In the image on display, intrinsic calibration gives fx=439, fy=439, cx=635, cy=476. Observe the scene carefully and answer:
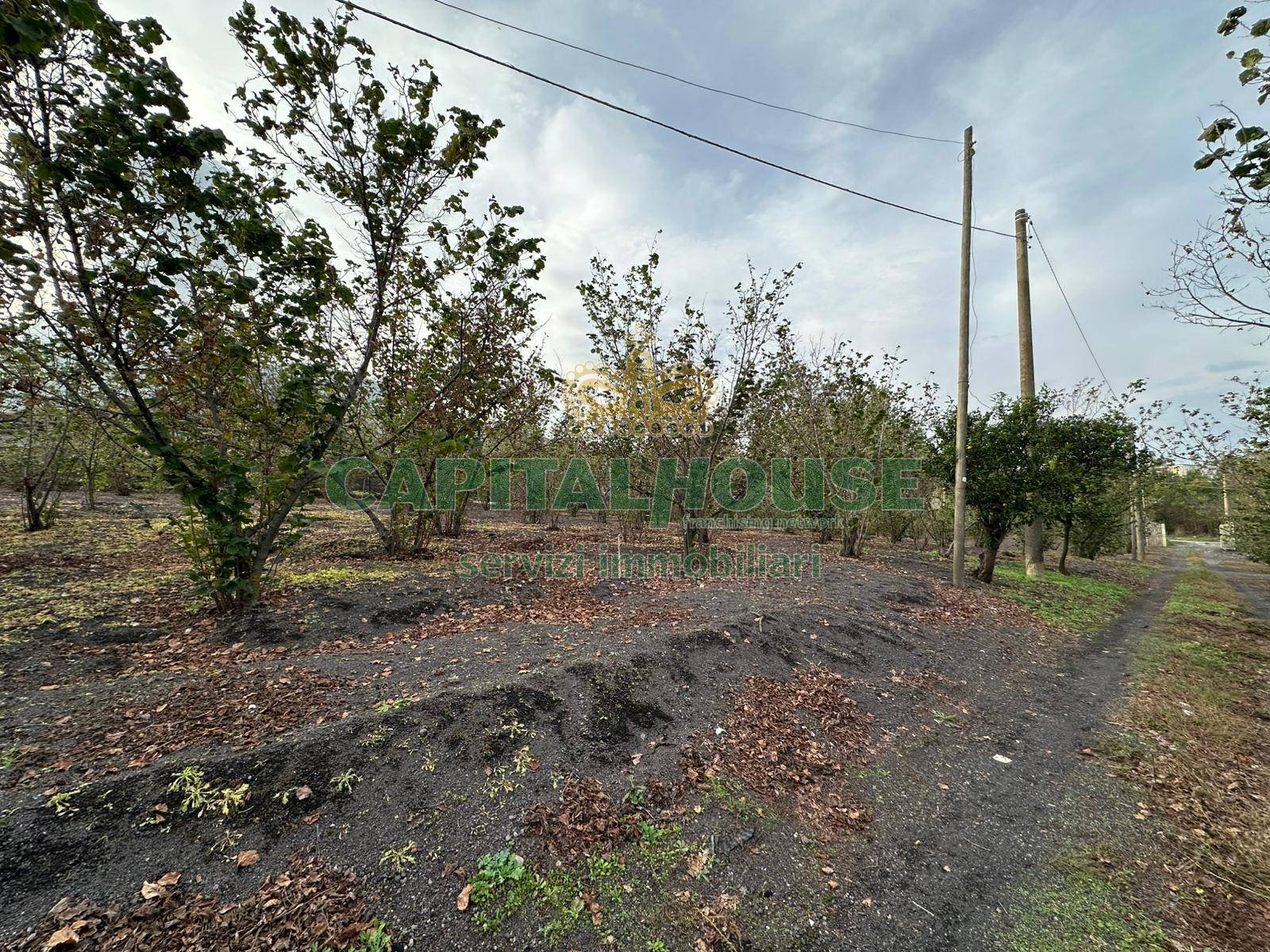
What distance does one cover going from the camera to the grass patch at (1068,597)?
8273 millimetres

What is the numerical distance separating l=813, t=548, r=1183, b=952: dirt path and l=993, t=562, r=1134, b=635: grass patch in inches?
171

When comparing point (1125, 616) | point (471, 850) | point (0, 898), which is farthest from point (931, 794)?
point (1125, 616)

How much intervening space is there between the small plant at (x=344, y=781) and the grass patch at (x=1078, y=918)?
11.6 ft

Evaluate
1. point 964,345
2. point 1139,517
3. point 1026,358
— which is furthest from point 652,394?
point 1139,517

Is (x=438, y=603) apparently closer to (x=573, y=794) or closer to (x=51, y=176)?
(x=573, y=794)

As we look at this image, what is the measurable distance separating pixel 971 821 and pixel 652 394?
7.93 m

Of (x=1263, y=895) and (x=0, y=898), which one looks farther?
(x=1263, y=895)

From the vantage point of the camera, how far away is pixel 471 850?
241 cm

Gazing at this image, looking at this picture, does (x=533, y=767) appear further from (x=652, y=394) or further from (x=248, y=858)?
(x=652, y=394)

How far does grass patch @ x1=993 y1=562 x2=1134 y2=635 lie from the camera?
8.27m

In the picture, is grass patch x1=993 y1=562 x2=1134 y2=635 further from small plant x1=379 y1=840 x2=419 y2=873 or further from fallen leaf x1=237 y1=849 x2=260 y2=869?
fallen leaf x1=237 y1=849 x2=260 y2=869

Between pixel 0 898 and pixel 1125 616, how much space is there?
48.1 ft

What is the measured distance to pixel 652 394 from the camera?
9.51 m

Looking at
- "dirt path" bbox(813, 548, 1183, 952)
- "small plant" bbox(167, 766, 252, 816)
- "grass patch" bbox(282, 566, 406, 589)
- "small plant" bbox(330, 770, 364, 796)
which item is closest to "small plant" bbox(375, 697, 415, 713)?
"small plant" bbox(330, 770, 364, 796)
